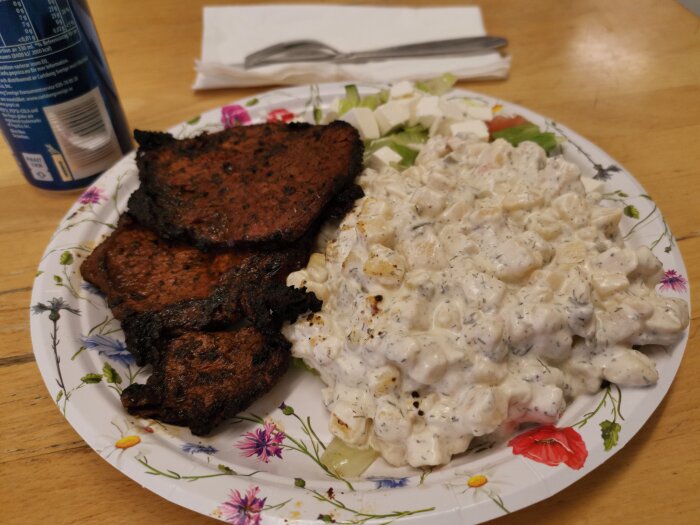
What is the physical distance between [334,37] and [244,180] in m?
1.49

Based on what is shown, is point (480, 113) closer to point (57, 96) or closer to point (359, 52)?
point (359, 52)

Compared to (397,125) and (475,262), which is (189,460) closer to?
(475,262)

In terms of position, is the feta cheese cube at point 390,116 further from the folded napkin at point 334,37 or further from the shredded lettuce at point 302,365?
the shredded lettuce at point 302,365

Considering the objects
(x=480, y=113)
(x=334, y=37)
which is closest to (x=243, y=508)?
(x=480, y=113)

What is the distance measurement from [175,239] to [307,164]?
435 mm

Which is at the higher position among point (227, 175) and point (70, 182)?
point (227, 175)

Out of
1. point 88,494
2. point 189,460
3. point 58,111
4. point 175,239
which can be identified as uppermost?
point 58,111

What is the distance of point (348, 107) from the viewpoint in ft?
7.26

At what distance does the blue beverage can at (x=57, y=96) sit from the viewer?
166cm

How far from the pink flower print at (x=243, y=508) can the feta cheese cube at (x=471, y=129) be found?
127 cm

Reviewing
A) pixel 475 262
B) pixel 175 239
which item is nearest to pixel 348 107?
pixel 175 239

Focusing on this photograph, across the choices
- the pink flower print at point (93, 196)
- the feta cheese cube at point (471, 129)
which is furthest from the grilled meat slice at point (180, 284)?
the feta cheese cube at point (471, 129)

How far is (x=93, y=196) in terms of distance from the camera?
1848mm

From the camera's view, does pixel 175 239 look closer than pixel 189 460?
No
